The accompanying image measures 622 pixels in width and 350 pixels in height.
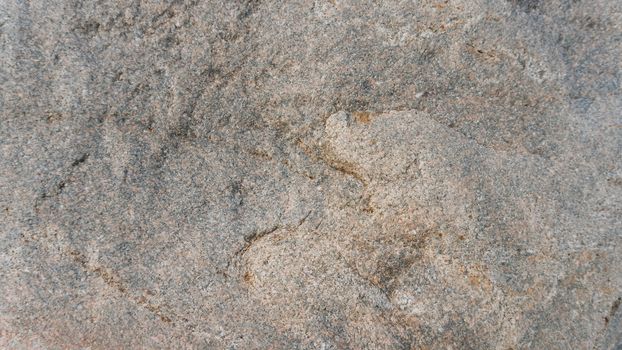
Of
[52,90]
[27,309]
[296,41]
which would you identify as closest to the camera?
[27,309]

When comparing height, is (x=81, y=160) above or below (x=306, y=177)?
above

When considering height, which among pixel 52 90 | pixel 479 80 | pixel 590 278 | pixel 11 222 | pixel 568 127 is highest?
pixel 52 90

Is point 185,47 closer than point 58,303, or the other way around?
point 58,303

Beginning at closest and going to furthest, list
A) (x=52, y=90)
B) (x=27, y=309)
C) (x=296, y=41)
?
(x=27, y=309) < (x=52, y=90) < (x=296, y=41)

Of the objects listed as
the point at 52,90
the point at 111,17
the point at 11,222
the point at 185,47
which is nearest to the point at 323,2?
the point at 185,47

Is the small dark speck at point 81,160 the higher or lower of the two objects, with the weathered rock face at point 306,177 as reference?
higher

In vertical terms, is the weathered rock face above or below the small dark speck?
below

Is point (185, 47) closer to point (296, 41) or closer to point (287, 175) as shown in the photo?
point (296, 41)

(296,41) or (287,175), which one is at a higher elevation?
(296,41)
